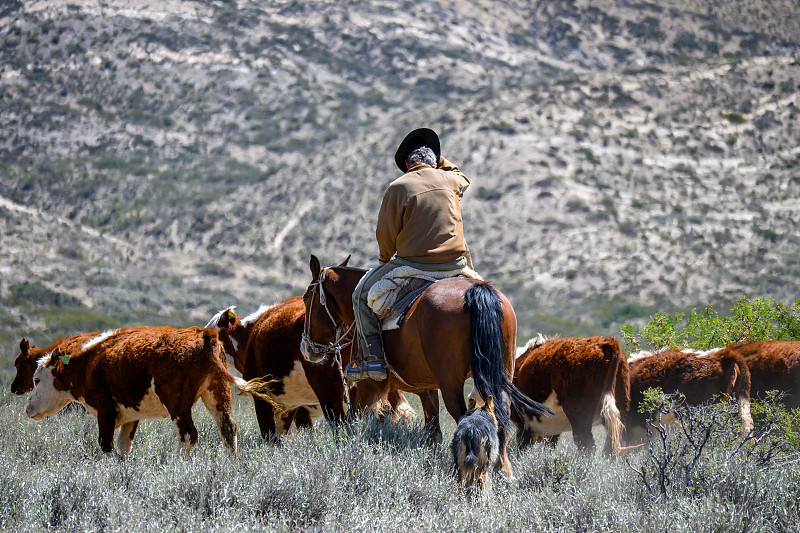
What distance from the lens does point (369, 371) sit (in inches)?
280

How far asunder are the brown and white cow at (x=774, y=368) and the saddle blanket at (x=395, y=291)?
4073 mm

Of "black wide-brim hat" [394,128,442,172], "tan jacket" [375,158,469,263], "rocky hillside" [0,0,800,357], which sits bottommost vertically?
"rocky hillside" [0,0,800,357]

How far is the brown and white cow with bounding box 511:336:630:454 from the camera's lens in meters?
8.73

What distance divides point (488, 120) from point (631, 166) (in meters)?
8.70

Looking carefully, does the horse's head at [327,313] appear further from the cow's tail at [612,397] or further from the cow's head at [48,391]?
the cow's head at [48,391]

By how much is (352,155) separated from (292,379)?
137 feet

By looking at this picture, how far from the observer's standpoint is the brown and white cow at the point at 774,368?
28.3 feet

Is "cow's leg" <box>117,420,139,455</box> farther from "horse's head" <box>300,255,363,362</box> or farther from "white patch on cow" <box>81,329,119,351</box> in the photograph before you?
"horse's head" <box>300,255,363,362</box>

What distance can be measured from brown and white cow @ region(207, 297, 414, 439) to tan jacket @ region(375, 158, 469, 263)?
1.94 metres

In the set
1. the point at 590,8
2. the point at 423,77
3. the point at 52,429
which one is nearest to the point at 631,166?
the point at 423,77

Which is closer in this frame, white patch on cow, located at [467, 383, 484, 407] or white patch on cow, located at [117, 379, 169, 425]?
white patch on cow, located at [467, 383, 484, 407]

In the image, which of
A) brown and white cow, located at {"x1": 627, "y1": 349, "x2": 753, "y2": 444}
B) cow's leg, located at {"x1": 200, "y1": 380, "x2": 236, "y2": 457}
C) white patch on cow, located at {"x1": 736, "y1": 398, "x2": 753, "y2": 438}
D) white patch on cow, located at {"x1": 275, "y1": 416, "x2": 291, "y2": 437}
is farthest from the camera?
white patch on cow, located at {"x1": 275, "y1": 416, "x2": 291, "y2": 437}

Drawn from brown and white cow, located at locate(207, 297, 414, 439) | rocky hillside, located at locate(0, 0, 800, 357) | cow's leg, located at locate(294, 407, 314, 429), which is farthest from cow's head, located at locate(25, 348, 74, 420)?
rocky hillside, located at locate(0, 0, 800, 357)

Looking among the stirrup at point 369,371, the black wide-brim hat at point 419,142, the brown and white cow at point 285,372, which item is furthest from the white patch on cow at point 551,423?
the black wide-brim hat at point 419,142
